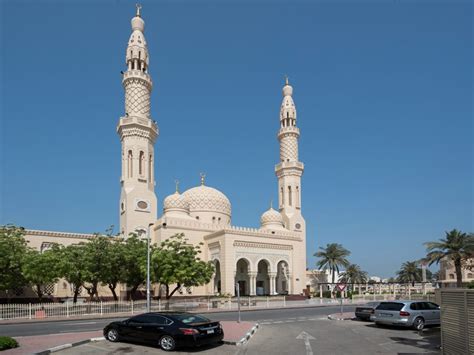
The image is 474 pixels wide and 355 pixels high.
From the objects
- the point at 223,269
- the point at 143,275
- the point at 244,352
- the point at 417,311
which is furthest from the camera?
the point at 223,269

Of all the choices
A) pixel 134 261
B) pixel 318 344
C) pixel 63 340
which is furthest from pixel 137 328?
pixel 134 261

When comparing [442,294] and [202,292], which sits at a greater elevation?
[442,294]

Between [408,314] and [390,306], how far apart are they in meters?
0.97

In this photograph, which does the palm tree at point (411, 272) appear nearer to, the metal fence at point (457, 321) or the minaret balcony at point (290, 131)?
the minaret balcony at point (290, 131)

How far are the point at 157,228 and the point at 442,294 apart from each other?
4271cm

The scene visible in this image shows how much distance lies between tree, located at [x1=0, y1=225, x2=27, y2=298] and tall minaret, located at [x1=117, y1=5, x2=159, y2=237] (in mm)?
13849

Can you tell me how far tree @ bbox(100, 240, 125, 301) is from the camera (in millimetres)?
34781

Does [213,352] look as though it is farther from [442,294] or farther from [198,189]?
[198,189]

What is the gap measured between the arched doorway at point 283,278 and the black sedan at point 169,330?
4326cm

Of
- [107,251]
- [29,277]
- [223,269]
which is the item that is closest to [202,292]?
[223,269]

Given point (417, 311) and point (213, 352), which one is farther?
point (417, 311)

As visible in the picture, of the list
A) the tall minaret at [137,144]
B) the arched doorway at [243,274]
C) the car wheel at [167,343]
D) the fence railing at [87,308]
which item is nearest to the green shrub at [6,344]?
the car wheel at [167,343]

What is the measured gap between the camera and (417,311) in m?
18.2

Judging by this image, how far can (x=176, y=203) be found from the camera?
55.7 m
